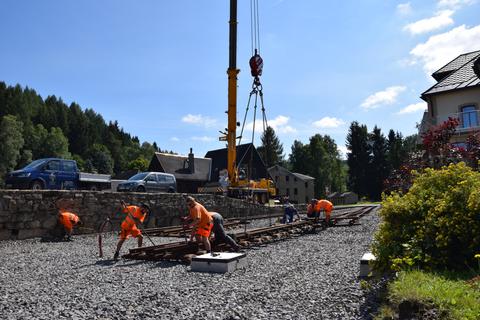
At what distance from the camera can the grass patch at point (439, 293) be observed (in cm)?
350

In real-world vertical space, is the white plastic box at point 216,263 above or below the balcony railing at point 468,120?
below

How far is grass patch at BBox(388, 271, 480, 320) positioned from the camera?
3502mm

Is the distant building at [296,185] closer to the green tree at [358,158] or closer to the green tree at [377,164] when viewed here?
the green tree at [358,158]

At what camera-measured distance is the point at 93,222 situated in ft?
51.9

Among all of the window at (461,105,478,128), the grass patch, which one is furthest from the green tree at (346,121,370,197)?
the grass patch

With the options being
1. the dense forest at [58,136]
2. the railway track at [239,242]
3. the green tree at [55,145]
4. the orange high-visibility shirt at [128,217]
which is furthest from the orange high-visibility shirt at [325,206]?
the green tree at [55,145]

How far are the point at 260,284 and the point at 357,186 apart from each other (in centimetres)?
6864

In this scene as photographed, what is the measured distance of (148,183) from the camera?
2292 cm

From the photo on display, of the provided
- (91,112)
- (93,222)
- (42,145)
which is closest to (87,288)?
(93,222)

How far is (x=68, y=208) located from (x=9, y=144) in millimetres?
66383

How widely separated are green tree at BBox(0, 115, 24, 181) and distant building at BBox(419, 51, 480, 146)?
6563 centimetres

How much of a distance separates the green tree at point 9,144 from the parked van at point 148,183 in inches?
2196

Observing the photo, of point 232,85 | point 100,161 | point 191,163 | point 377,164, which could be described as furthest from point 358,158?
point 100,161

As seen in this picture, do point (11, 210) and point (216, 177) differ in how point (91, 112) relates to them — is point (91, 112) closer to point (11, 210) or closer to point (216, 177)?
point (216, 177)
